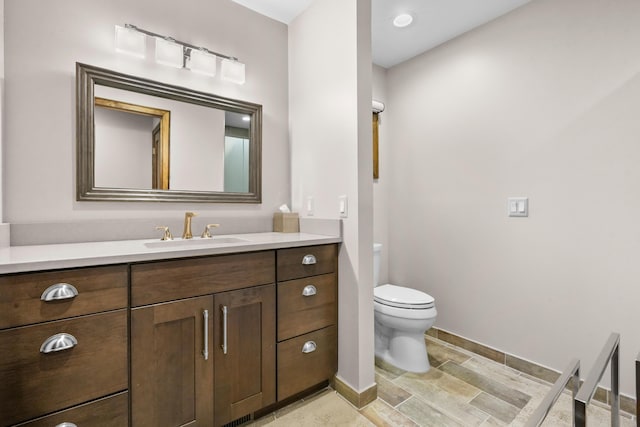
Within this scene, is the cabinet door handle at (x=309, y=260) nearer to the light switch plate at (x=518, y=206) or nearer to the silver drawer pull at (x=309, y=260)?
the silver drawer pull at (x=309, y=260)

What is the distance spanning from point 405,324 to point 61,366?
1711mm

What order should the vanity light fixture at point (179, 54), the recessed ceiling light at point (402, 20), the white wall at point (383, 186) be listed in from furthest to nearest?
the white wall at point (383, 186) < the recessed ceiling light at point (402, 20) < the vanity light fixture at point (179, 54)

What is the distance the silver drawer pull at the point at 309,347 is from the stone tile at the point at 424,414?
0.56m

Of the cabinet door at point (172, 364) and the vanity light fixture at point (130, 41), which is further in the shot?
the vanity light fixture at point (130, 41)

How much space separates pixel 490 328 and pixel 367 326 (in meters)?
1.08

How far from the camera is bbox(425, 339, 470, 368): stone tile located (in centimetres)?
211

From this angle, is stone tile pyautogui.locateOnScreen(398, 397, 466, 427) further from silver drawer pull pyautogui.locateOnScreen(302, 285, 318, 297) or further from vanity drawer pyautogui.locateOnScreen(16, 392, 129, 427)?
vanity drawer pyautogui.locateOnScreen(16, 392, 129, 427)

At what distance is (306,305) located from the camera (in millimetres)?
1613

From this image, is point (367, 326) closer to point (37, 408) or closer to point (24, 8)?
point (37, 408)

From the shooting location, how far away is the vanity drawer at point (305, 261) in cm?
152

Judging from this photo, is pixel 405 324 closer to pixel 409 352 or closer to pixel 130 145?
pixel 409 352

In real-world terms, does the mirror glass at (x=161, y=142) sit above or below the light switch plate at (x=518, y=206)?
above

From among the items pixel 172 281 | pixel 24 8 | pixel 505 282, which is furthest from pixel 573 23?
pixel 24 8

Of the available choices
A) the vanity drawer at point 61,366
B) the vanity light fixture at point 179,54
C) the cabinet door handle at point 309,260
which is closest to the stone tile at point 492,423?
the cabinet door handle at point 309,260
